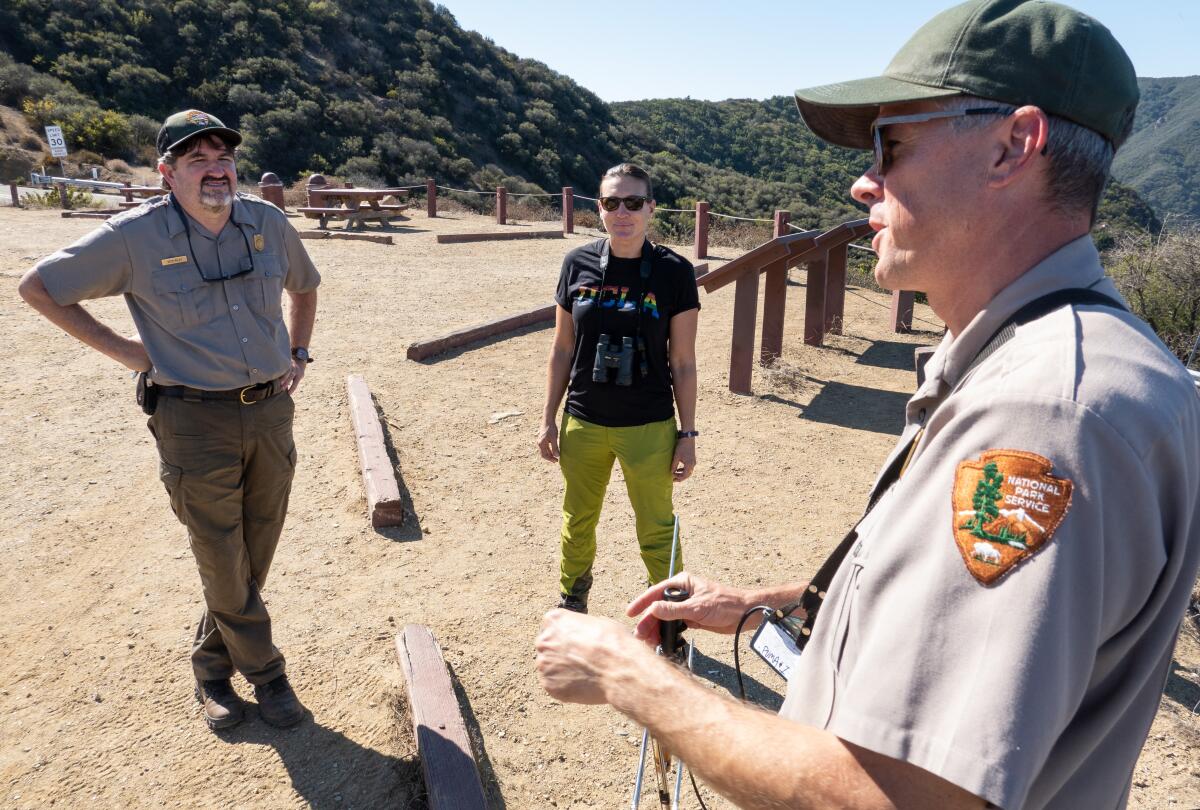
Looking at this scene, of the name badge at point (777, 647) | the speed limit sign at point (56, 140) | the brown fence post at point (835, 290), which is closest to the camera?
the name badge at point (777, 647)

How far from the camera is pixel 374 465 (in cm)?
494

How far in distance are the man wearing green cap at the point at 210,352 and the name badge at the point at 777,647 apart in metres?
2.16

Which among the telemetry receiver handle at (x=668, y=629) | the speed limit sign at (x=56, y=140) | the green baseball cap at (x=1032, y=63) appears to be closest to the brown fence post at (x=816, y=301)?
the telemetry receiver handle at (x=668, y=629)

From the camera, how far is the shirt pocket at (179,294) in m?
2.79

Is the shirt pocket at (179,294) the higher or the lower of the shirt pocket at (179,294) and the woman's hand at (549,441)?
the higher

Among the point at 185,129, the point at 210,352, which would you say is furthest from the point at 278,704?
the point at 185,129

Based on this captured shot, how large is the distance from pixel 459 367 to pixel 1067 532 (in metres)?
6.94

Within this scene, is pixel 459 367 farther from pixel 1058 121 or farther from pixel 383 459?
pixel 1058 121

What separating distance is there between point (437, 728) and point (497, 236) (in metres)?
13.5

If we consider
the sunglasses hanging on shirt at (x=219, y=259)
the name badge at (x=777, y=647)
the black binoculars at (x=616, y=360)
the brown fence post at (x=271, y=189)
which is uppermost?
the brown fence post at (x=271, y=189)

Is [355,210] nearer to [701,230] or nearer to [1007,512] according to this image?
[701,230]

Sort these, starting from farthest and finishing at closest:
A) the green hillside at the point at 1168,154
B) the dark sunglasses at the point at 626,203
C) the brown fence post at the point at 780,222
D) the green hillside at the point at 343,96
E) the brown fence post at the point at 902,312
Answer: the green hillside at the point at 1168,154, the green hillside at the point at 343,96, the brown fence post at the point at 780,222, the brown fence post at the point at 902,312, the dark sunglasses at the point at 626,203

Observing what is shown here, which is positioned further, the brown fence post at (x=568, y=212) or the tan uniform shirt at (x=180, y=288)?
the brown fence post at (x=568, y=212)

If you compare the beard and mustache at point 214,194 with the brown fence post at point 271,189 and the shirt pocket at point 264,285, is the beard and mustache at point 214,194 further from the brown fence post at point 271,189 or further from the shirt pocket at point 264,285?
the brown fence post at point 271,189
